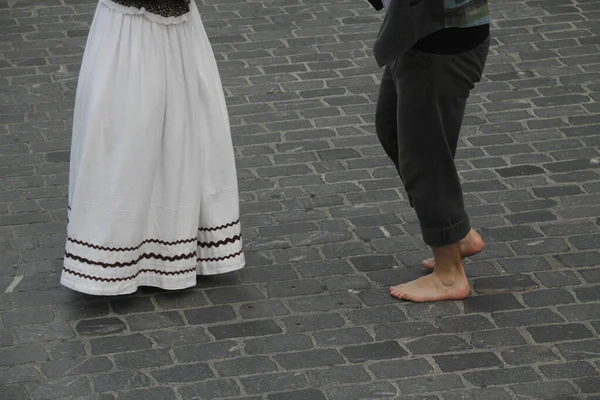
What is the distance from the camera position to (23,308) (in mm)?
5496

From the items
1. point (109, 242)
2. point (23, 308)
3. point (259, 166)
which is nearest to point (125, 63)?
point (109, 242)

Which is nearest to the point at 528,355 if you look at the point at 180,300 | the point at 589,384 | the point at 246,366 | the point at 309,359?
the point at 589,384

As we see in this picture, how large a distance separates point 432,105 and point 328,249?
3.49 ft

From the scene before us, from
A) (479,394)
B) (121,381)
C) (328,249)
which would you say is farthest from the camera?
(328,249)

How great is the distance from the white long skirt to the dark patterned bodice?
1.0 inches

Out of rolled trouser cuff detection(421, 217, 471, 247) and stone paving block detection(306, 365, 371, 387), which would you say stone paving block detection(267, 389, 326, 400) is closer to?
stone paving block detection(306, 365, 371, 387)

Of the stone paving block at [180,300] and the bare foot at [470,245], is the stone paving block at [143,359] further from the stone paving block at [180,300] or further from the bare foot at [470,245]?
the bare foot at [470,245]

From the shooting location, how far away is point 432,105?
5207 mm

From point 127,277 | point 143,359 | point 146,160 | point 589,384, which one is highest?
point 146,160

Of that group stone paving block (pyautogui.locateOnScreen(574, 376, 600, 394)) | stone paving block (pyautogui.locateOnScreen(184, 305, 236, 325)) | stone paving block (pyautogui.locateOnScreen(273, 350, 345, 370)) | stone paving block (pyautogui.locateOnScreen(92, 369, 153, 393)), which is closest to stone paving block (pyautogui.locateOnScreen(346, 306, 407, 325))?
stone paving block (pyautogui.locateOnScreen(273, 350, 345, 370))

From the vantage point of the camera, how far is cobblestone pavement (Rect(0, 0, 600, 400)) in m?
4.99

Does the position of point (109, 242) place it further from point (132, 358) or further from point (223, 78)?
point (223, 78)

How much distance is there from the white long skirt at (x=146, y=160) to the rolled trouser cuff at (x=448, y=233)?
0.85 metres

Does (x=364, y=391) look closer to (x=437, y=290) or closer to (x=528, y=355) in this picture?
(x=528, y=355)
